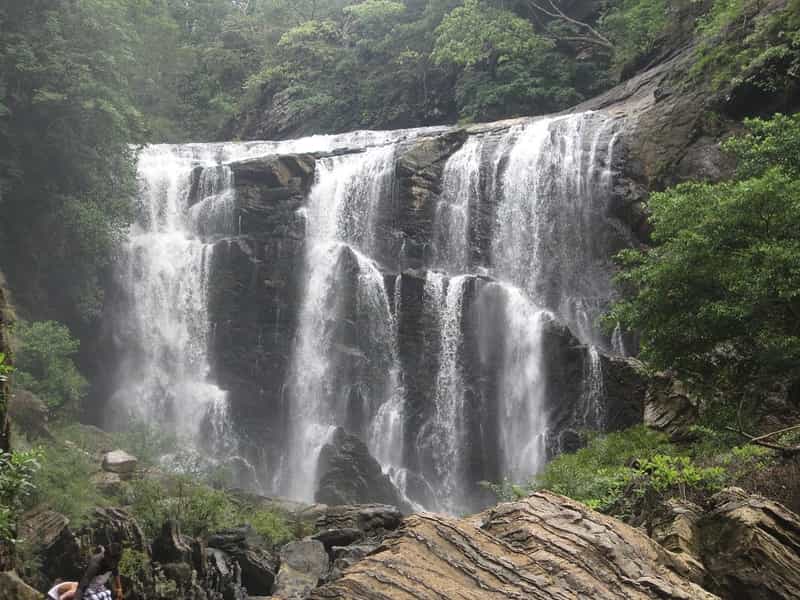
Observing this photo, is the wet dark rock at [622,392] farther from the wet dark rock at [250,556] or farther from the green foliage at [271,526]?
the wet dark rock at [250,556]

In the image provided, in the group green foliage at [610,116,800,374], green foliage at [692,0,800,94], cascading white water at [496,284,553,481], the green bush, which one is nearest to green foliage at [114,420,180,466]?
the green bush

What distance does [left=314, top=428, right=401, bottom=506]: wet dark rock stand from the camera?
66.5 ft

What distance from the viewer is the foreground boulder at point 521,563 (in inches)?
156

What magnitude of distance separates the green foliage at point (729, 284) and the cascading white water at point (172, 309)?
17853mm

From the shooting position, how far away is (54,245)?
2545cm

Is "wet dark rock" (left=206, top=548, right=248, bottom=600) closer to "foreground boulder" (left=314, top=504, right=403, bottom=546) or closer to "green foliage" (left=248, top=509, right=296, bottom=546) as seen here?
"green foliage" (left=248, top=509, right=296, bottom=546)

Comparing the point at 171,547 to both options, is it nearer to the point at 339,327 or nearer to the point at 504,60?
the point at 339,327

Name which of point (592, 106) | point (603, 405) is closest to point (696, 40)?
point (592, 106)

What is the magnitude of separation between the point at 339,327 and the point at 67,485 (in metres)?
13.0

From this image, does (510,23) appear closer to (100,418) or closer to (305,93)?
(305,93)

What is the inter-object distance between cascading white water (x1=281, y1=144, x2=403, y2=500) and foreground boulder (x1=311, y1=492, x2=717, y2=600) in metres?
19.3

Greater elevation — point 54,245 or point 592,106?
point 592,106

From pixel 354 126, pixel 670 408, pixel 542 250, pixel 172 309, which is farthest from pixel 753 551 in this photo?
pixel 354 126

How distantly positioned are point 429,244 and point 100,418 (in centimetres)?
1438
